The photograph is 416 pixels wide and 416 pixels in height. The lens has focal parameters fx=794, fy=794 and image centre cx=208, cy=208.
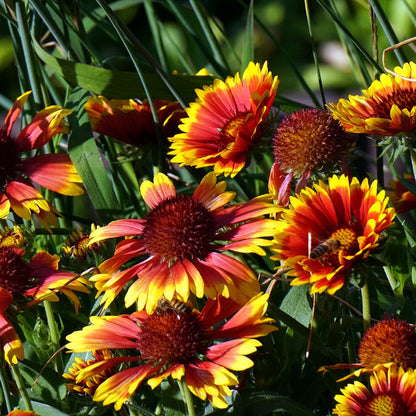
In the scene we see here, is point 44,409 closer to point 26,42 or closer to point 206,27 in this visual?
point 26,42

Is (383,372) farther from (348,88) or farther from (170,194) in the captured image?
(348,88)

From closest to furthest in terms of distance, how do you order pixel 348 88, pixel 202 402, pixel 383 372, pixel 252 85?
1. pixel 383 372
2. pixel 202 402
3. pixel 252 85
4. pixel 348 88

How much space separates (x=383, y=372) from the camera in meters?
0.64

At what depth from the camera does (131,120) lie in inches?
40.6

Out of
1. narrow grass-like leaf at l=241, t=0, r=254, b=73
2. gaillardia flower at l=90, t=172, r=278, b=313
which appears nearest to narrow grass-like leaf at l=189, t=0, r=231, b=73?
narrow grass-like leaf at l=241, t=0, r=254, b=73

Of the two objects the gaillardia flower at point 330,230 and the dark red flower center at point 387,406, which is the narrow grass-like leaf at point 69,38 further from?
the dark red flower center at point 387,406

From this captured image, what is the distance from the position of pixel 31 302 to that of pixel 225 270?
0.21 metres

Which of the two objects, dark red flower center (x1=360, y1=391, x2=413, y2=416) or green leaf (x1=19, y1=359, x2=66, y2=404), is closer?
dark red flower center (x1=360, y1=391, x2=413, y2=416)

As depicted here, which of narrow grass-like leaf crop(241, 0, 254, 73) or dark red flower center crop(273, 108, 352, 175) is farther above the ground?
narrow grass-like leaf crop(241, 0, 254, 73)

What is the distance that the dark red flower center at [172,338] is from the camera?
674mm

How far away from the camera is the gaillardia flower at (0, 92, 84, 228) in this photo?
0.90 meters

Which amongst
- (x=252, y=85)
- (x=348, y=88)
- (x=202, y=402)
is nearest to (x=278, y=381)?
(x=202, y=402)

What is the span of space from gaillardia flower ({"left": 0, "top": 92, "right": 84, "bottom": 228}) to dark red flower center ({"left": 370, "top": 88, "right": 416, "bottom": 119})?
1.14 ft

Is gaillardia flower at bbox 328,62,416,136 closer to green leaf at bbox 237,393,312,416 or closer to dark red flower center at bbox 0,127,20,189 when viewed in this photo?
green leaf at bbox 237,393,312,416
